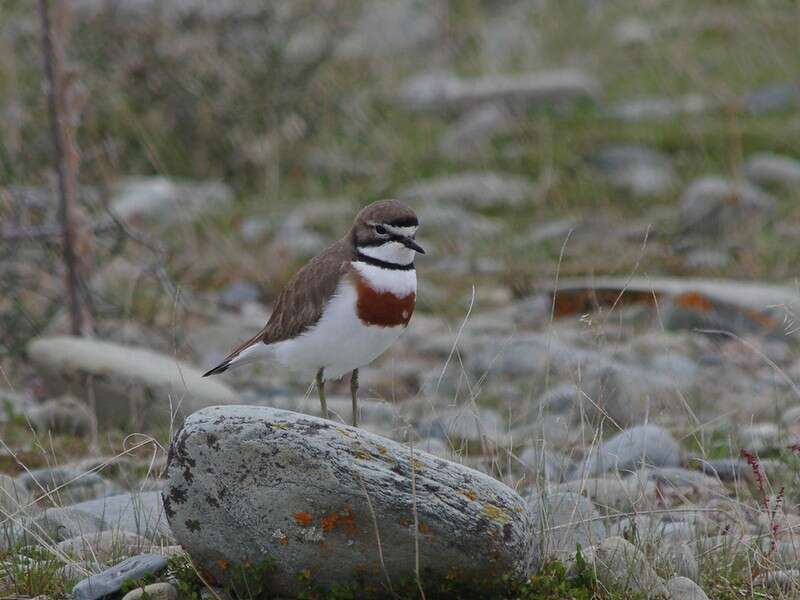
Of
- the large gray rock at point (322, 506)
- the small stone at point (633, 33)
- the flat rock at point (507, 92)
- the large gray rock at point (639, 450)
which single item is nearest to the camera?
the large gray rock at point (322, 506)

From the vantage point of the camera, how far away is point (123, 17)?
39.9ft

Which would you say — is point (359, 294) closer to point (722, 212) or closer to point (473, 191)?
point (722, 212)

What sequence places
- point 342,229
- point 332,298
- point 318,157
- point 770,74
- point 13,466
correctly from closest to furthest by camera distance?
point 332,298 → point 13,466 → point 342,229 → point 318,157 → point 770,74

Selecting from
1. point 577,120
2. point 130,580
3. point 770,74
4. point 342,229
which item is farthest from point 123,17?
point 130,580

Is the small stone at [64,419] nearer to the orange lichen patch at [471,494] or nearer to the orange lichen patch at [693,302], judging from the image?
the orange lichen patch at [471,494]

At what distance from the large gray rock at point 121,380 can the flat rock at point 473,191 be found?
4833 mm

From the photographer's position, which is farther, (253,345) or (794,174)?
(794,174)

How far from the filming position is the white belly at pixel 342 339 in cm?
482

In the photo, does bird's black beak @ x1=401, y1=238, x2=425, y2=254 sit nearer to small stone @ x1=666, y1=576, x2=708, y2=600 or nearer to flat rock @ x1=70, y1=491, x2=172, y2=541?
flat rock @ x1=70, y1=491, x2=172, y2=541

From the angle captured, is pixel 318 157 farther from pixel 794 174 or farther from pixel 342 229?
pixel 794 174

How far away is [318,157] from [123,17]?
2.14 meters

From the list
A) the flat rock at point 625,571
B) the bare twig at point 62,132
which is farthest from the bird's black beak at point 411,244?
the bare twig at point 62,132

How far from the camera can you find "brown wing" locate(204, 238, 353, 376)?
493 cm

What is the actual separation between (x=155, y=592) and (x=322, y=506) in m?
0.56
